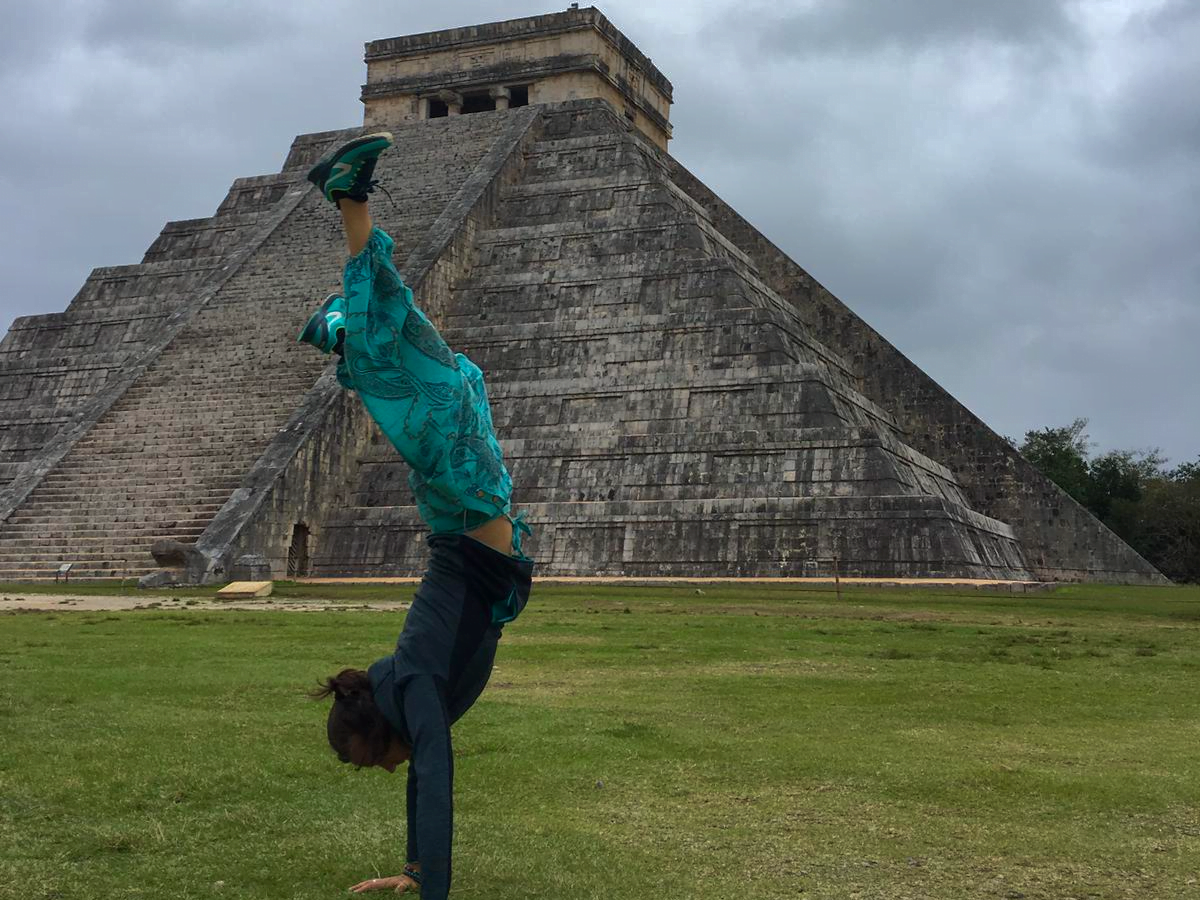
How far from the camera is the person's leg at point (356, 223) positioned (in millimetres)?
4359

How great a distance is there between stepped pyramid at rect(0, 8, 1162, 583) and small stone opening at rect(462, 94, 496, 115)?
5.09ft

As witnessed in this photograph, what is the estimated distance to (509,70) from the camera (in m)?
34.9

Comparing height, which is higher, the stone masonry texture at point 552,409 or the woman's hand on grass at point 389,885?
the stone masonry texture at point 552,409

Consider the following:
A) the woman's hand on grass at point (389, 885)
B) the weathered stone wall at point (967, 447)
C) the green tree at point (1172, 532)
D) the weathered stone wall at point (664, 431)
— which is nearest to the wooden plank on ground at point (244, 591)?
the weathered stone wall at point (664, 431)

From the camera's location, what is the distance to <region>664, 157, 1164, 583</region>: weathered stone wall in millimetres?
26391

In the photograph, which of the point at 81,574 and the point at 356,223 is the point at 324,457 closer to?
the point at 81,574

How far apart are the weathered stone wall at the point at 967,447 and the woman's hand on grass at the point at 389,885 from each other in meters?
23.4

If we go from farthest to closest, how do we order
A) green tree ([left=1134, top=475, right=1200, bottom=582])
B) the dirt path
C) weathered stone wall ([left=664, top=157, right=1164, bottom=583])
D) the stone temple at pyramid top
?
1. green tree ([left=1134, top=475, right=1200, bottom=582])
2. the stone temple at pyramid top
3. weathered stone wall ([left=664, top=157, right=1164, bottom=583])
4. the dirt path

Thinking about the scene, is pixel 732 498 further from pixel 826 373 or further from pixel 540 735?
pixel 540 735

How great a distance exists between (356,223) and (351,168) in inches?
6.8

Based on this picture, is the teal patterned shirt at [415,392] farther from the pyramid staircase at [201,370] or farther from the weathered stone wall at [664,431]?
the pyramid staircase at [201,370]

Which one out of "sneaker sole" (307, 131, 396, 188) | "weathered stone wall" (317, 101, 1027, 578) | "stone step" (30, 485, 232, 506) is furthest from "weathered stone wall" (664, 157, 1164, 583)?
"sneaker sole" (307, 131, 396, 188)

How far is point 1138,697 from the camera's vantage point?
8.55 meters

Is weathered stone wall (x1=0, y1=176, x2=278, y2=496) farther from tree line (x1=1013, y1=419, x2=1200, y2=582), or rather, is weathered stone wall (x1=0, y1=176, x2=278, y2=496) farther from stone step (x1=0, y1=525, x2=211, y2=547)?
tree line (x1=1013, y1=419, x2=1200, y2=582)
